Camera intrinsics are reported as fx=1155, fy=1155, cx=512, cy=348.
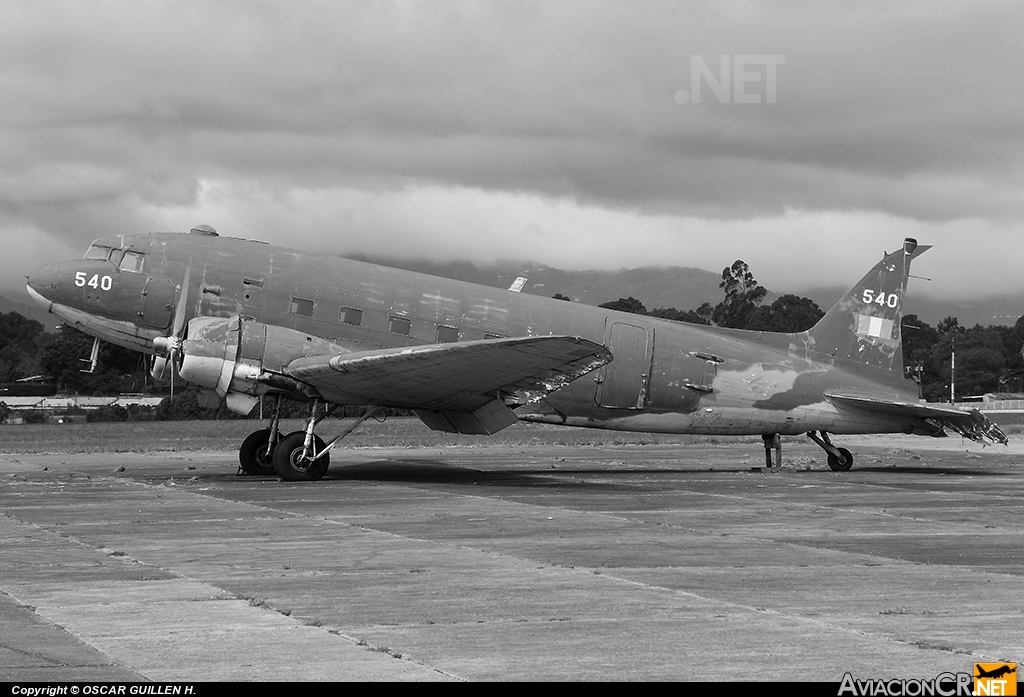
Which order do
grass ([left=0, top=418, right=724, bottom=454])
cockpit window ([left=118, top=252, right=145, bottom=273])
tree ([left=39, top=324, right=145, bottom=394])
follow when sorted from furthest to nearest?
tree ([left=39, top=324, right=145, bottom=394]) < grass ([left=0, top=418, right=724, bottom=454]) < cockpit window ([left=118, top=252, right=145, bottom=273])

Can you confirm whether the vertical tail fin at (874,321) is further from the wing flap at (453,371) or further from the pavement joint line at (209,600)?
the pavement joint line at (209,600)

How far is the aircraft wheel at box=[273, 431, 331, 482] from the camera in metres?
21.1

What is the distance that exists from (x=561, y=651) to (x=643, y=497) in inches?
460

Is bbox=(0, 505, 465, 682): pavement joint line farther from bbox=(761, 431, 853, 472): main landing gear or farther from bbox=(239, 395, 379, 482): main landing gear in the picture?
bbox=(761, 431, 853, 472): main landing gear

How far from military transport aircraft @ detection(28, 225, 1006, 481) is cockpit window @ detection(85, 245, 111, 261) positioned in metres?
0.03

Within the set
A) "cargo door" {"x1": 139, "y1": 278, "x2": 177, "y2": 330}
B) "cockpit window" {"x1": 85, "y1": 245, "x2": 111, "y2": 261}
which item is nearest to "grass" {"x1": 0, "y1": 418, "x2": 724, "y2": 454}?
"cockpit window" {"x1": 85, "y1": 245, "x2": 111, "y2": 261}

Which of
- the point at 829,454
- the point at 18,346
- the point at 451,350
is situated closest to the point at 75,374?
the point at 829,454

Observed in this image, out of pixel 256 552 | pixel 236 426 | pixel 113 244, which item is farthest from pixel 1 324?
pixel 256 552

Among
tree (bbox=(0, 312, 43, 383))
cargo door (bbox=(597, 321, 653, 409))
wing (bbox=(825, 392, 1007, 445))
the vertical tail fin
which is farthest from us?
tree (bbox=(0, 312, 43, 383))

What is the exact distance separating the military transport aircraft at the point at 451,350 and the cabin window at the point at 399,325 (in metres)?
0.04

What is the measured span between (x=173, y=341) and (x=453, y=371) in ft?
17.3

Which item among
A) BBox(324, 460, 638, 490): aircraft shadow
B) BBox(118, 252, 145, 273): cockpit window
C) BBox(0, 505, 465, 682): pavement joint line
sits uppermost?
BBox(118, 252, 145, 273): cockpit window

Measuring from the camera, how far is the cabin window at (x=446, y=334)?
22984 millimetres

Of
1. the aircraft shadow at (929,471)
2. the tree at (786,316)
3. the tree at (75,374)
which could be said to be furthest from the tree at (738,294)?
the aircraft shadow at (929,471)
